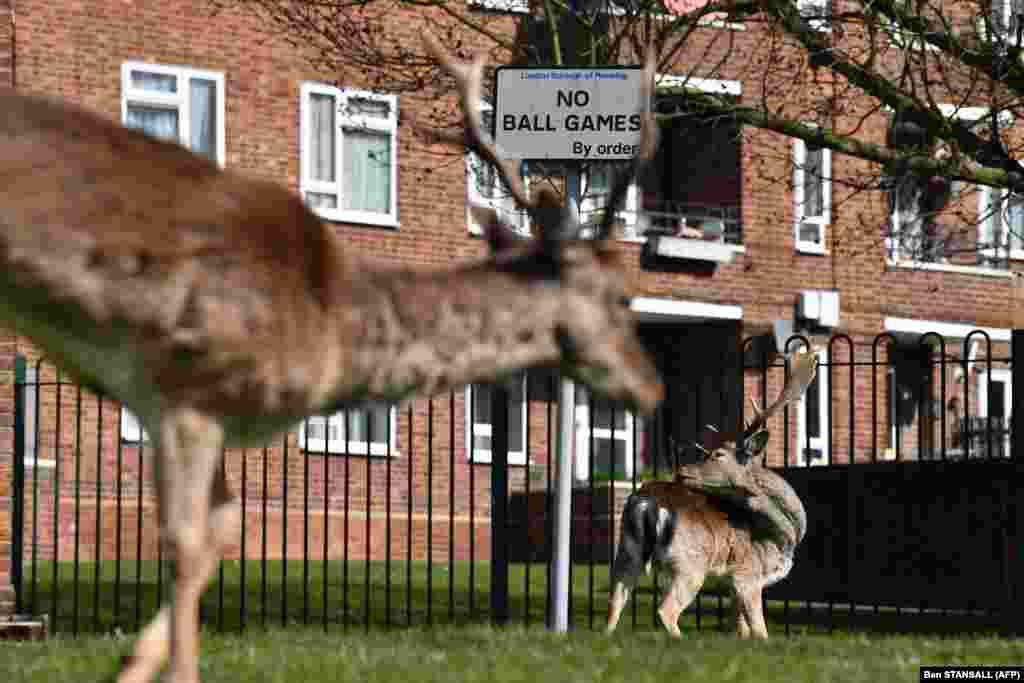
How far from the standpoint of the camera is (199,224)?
23.1 ft

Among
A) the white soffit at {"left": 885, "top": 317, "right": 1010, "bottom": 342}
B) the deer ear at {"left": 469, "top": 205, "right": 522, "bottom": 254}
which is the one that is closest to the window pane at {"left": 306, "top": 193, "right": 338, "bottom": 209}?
the white soffit at {"left": 885, "top": 317, "right": 1010, "bottom": 342}

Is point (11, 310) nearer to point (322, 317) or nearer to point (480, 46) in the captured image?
point (322, 317)

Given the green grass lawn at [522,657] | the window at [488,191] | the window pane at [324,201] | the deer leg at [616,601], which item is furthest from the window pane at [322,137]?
the green grass lawn at [522,657]

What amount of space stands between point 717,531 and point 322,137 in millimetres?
16745

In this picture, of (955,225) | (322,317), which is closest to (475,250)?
(955,225)

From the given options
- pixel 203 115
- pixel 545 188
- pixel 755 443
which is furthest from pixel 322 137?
pixel 545 188

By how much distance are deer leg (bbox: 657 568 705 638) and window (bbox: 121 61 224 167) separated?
1547 cm

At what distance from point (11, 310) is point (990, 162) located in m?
10.2

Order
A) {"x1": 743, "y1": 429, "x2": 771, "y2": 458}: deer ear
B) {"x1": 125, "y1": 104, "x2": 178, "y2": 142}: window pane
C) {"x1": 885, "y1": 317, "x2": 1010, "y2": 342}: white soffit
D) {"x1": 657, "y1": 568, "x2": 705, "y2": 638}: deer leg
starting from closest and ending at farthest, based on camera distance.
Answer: {"x1": 657, "y1": 568, "x2": 705, "y2": 638}: deer leg < {"x1": 743, "y1": 429, "x2": 771, "y2": 458}: deer ear < {"x1": 125, "y1": 104, "x2": 178, "y2": 142}: window pane < {"x1": 885, "y1": 317, "x2": 1010, "y2": 342}: white soffit

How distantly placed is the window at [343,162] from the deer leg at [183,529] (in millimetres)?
21335

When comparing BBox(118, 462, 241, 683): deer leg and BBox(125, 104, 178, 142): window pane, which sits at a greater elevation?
BBox(125, 104, 178, 142): window pane

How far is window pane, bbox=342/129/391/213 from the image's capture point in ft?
96.5

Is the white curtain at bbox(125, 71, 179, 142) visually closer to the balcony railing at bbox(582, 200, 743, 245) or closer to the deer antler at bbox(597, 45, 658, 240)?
the balcony railing at bbox(582, 200, 743, 245)

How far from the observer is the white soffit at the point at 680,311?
1218 inches
